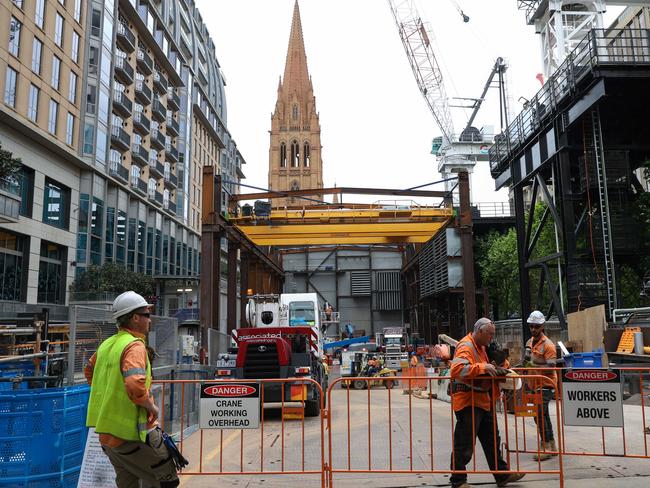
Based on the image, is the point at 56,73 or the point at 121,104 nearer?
the point at 56,73

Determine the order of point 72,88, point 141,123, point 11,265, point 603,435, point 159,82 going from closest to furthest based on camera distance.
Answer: point 603,435
point 11,265
point 72,88
point 141,123
point 159,82

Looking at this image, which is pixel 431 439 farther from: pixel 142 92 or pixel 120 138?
pixel 142 92

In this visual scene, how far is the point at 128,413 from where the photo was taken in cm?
392

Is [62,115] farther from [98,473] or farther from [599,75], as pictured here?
[98,473]

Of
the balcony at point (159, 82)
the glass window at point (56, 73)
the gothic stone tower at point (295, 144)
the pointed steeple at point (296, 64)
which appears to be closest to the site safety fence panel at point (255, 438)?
the glass window at point (56, 73)

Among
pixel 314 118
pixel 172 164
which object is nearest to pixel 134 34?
pixel 172 164

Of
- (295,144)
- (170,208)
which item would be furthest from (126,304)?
(295,144)

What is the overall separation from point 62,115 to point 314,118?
275 feet

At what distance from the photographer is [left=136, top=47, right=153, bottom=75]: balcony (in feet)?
155

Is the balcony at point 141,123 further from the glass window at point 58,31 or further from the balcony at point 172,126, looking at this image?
the glass window at point 58,31

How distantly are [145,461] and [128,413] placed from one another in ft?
1.20

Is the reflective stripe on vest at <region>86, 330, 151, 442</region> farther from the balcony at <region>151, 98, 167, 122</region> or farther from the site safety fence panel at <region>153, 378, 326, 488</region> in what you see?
the balcony at <region>151, 98, 167, 122</region>

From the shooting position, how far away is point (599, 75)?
1667 centimetres

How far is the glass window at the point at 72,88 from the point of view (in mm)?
35938
